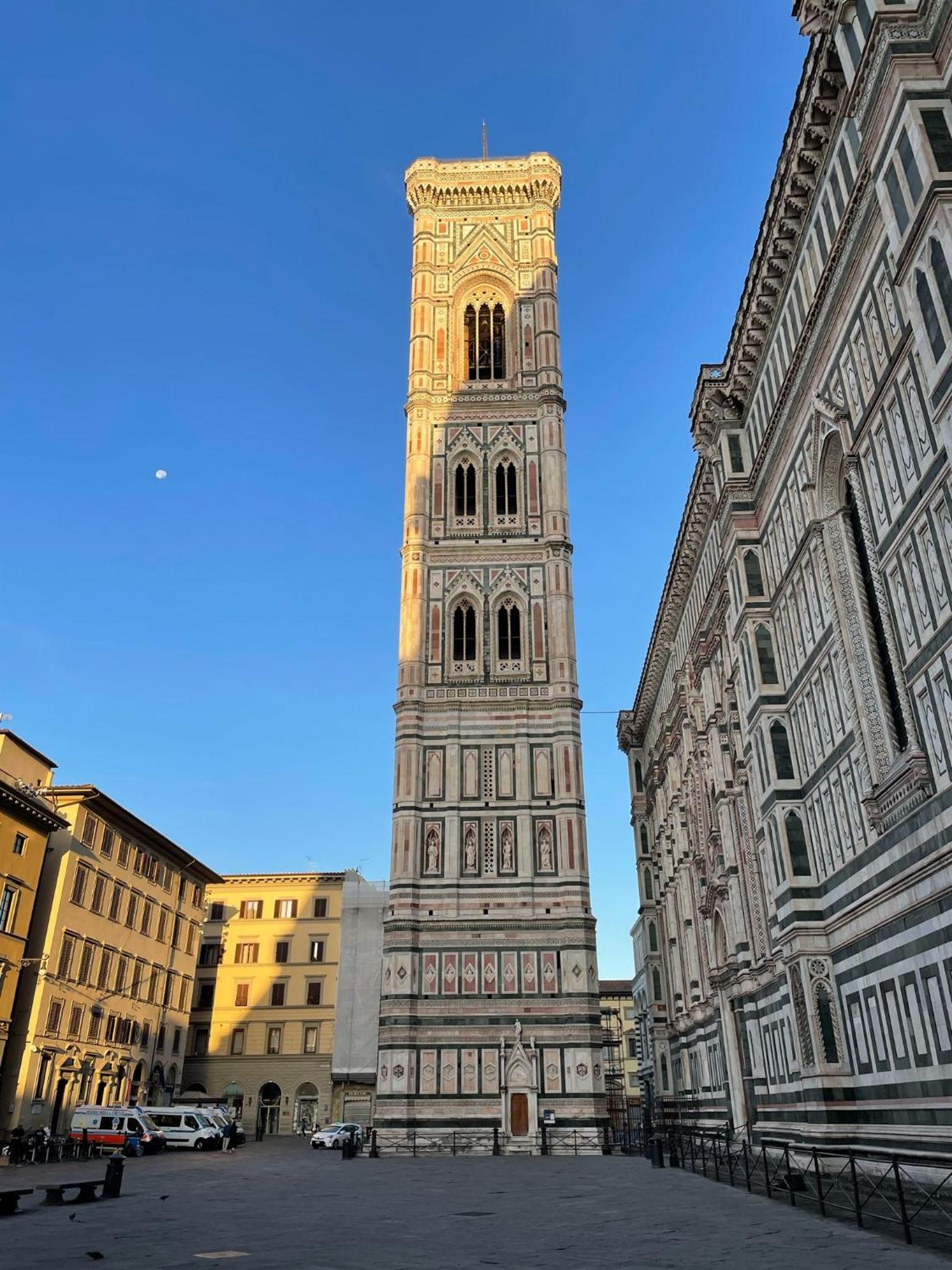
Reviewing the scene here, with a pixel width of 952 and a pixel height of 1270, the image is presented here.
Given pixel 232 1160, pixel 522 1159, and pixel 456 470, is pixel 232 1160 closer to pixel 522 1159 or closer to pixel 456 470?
pixel 522 1159

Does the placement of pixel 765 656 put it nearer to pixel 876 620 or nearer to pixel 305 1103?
pixel 876 620

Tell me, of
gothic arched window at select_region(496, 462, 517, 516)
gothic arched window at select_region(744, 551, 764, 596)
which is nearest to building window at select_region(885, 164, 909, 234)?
gothic arched window at select_region(744, 551, 764, 596)

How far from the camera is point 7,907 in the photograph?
36688 mm

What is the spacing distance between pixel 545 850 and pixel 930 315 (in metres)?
31.3

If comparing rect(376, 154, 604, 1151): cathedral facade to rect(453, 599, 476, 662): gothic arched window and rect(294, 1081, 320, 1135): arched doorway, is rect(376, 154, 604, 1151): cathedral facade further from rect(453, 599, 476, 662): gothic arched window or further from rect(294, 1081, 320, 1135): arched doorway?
rect(294, 1081, 320, 1135): arched doorway

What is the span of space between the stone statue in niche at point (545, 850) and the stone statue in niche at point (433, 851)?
14.3 ft

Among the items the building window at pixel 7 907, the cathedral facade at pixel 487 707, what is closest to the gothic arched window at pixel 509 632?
the cathedral facade at pixel 487 707

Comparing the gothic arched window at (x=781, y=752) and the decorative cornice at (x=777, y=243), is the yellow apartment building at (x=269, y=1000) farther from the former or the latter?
the decorative cornice at (x=777, y=243)

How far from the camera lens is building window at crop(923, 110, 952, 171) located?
15.1 m

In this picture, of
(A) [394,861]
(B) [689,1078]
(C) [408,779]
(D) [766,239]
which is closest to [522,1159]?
(B) [689,1078]

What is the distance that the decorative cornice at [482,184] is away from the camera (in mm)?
57188

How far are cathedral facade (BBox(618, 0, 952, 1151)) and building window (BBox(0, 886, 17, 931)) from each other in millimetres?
25275

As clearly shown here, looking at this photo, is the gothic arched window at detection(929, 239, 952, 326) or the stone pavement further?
the gothic arched window at detection(929, 239, 952, 326)

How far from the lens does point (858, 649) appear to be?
19.6m
